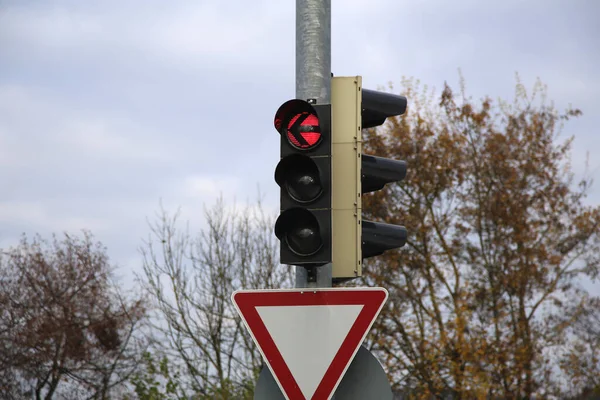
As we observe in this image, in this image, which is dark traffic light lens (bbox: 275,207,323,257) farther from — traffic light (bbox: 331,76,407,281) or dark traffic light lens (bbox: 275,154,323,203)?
traffic light (bbox: 331,76,407,281)

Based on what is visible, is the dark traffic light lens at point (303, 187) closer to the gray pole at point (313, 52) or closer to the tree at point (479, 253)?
the gray pole at point (313, 52)

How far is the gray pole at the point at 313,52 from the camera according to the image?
15.4 ft

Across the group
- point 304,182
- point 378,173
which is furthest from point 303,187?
point 378,173

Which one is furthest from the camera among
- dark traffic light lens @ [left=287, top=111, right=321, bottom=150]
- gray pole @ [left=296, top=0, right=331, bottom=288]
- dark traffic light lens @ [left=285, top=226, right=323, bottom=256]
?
gray pole @ [left=296, top=0, right=331, bottom=288]

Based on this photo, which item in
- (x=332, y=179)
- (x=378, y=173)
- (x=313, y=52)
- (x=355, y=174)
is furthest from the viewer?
(x=378, y=173)

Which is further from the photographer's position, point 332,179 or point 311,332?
point 332,179

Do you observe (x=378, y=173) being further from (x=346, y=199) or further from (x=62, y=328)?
(x=62, y=328)

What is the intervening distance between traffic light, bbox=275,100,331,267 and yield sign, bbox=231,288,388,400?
242 mm

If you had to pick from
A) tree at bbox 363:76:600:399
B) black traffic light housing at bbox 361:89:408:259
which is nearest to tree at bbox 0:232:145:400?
tree at bbox 363:76:600:399

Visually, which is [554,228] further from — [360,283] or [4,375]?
[4,375]

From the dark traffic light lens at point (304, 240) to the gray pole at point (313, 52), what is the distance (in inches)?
31.5

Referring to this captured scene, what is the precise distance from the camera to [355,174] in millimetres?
4605

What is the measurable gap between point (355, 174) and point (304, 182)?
39cm

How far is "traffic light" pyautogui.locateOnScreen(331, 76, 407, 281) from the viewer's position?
14.9ft
